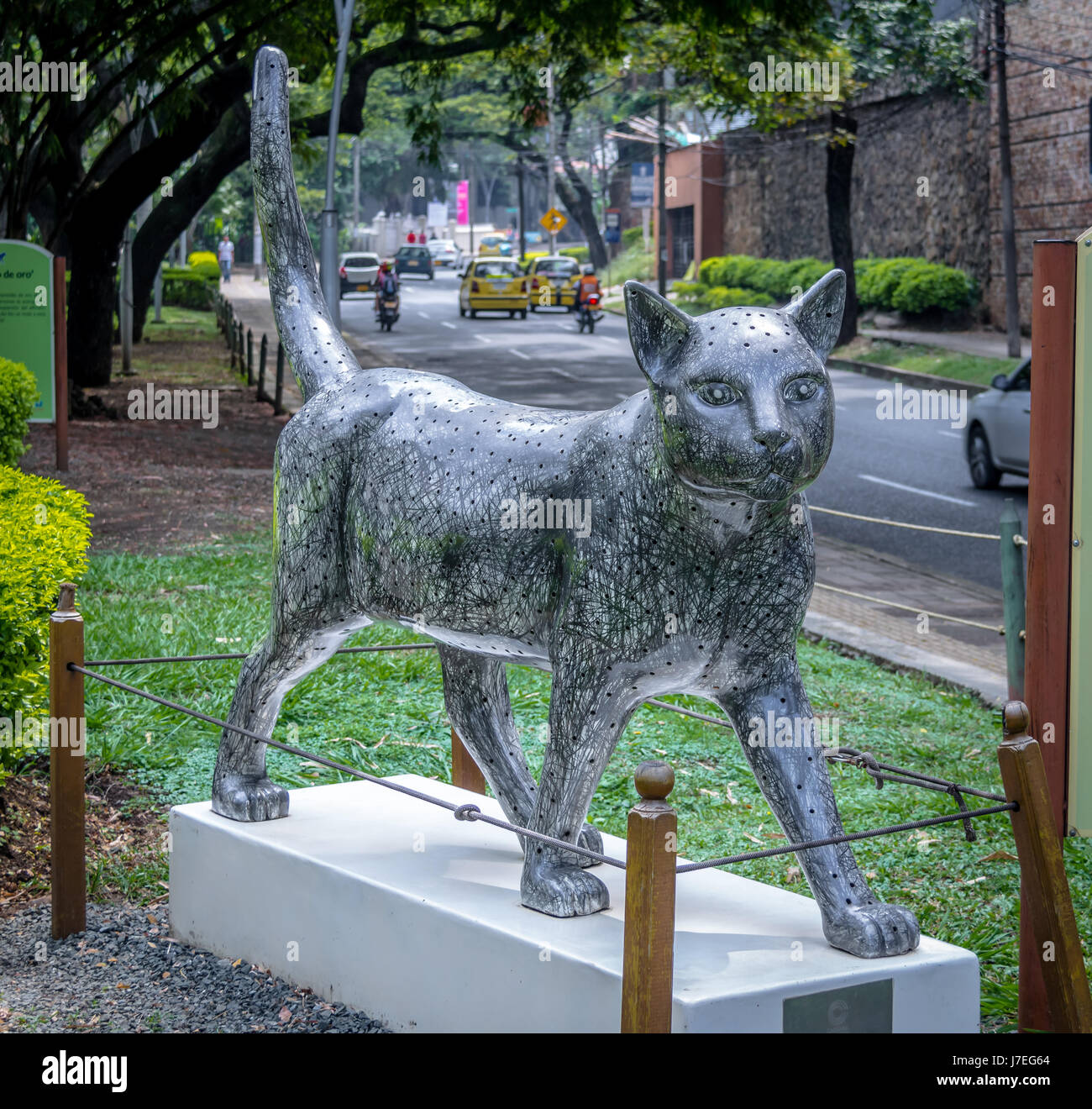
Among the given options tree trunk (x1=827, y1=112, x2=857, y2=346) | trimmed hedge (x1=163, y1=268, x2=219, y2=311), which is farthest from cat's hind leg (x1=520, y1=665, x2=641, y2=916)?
trimmed hedge (x1=163, y1=268, x2=219, y2=311)

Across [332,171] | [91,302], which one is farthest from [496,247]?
[332,171]

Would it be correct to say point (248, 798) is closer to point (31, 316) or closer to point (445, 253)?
point (31, 316)

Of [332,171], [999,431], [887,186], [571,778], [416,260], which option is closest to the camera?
[571,778]

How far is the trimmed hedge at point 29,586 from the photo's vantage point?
4777 mm

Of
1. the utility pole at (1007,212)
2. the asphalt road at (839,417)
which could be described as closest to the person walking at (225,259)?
the asphalt road at (839,417)

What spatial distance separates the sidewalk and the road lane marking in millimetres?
2096

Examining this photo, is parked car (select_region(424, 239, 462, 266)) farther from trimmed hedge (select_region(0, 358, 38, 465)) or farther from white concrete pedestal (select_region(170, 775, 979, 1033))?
white concrete pedestal (select_region(170, 775, 979, 1033))

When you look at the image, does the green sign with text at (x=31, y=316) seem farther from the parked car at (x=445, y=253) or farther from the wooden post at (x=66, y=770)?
the parked car at (x=445, y=253)

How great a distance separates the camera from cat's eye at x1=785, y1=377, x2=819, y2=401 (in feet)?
9.56

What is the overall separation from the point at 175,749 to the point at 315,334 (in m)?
2.57

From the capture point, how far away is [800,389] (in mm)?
2924

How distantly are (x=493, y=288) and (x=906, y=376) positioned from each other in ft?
45.5

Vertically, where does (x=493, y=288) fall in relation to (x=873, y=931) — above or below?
above
